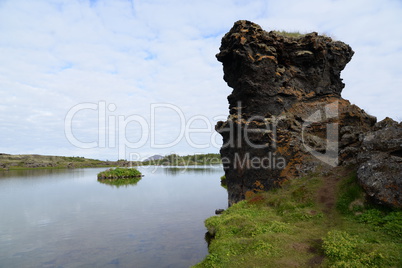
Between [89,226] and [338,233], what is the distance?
2707cm

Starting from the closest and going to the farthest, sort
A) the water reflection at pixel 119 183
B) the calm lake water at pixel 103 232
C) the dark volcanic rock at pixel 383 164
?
the dark volcanic rock at pixel 383 164, the calm lake water at pixel 103 232, the water reflection at pixel 119 183

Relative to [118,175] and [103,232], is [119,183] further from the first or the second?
[103,232]

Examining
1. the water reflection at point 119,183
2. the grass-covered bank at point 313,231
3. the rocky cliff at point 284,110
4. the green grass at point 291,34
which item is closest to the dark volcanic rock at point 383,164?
the grass-covered bank at point 313,231

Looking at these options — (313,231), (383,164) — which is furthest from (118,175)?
(383,164)

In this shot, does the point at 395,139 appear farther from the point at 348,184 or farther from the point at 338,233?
the point at 338,233

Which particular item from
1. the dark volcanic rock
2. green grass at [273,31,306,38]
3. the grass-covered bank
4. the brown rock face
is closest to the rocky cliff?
the brown rock face

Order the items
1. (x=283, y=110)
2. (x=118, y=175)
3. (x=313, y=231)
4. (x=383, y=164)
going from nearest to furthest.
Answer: (x=313, y=231) → (x=383, y=164) → (x=283, y=110) → (x=118, y=175)

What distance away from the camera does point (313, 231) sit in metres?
17.0

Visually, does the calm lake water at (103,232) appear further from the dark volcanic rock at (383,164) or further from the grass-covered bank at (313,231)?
the dark volcanic rock at (383,164)

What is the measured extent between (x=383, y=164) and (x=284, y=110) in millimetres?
13500

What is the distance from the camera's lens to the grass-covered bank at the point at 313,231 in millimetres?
13047

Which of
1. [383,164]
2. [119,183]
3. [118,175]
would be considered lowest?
[119,183]

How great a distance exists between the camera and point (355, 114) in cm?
2872

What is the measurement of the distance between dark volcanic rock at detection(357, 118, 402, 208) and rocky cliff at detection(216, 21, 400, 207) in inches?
192
